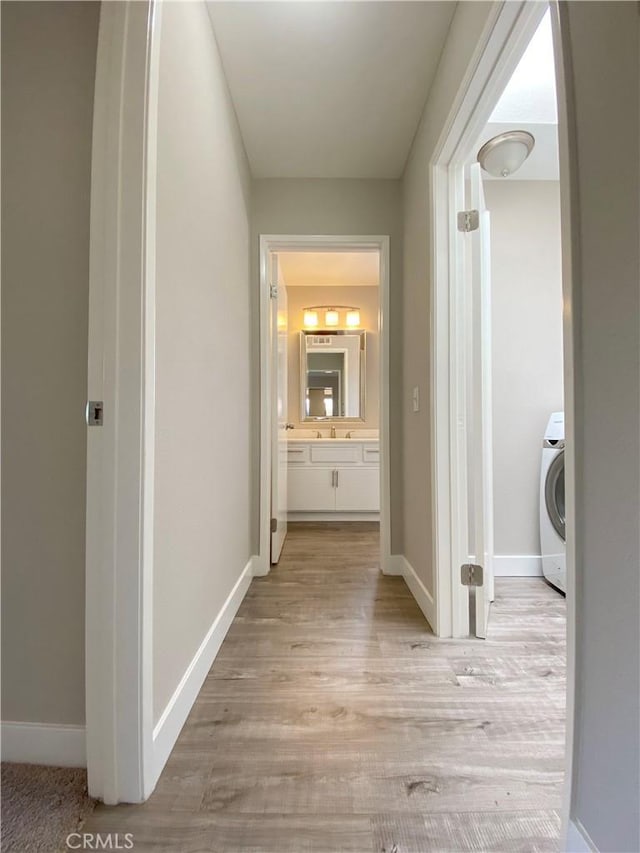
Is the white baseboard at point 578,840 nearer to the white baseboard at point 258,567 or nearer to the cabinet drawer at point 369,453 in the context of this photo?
the white baseboard at point 258,567

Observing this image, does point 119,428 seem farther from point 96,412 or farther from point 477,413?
point 477,413

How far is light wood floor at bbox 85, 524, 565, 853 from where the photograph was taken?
0.91 m

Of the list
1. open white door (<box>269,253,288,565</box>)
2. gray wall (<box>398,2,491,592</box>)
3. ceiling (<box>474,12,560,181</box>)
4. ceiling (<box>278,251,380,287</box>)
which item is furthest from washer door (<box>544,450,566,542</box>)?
ceiling (<box>278,251,380,287</box>)

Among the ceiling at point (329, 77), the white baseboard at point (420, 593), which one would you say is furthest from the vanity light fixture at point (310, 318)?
the white baseboard at point (420, 593)

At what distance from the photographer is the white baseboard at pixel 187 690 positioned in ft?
3.45

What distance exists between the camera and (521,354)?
98.8 inches

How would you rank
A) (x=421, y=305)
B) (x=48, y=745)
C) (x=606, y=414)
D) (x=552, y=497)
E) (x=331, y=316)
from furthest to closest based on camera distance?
(x=331, y=316) → (x=552, y=497) → (x=421, y=305) → (x=48, y=745) → (x=606, y=414)

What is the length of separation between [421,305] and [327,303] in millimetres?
2660

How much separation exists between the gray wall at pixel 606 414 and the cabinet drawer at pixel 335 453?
10.6ft

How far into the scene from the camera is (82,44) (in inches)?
Answer: 43.2

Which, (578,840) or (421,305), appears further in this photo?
(421,305)

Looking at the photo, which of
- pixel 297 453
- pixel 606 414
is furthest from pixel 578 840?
pixel 297 453

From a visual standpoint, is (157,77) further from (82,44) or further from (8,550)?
(8,550)

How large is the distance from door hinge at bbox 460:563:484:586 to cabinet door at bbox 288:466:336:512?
2.29 metres
